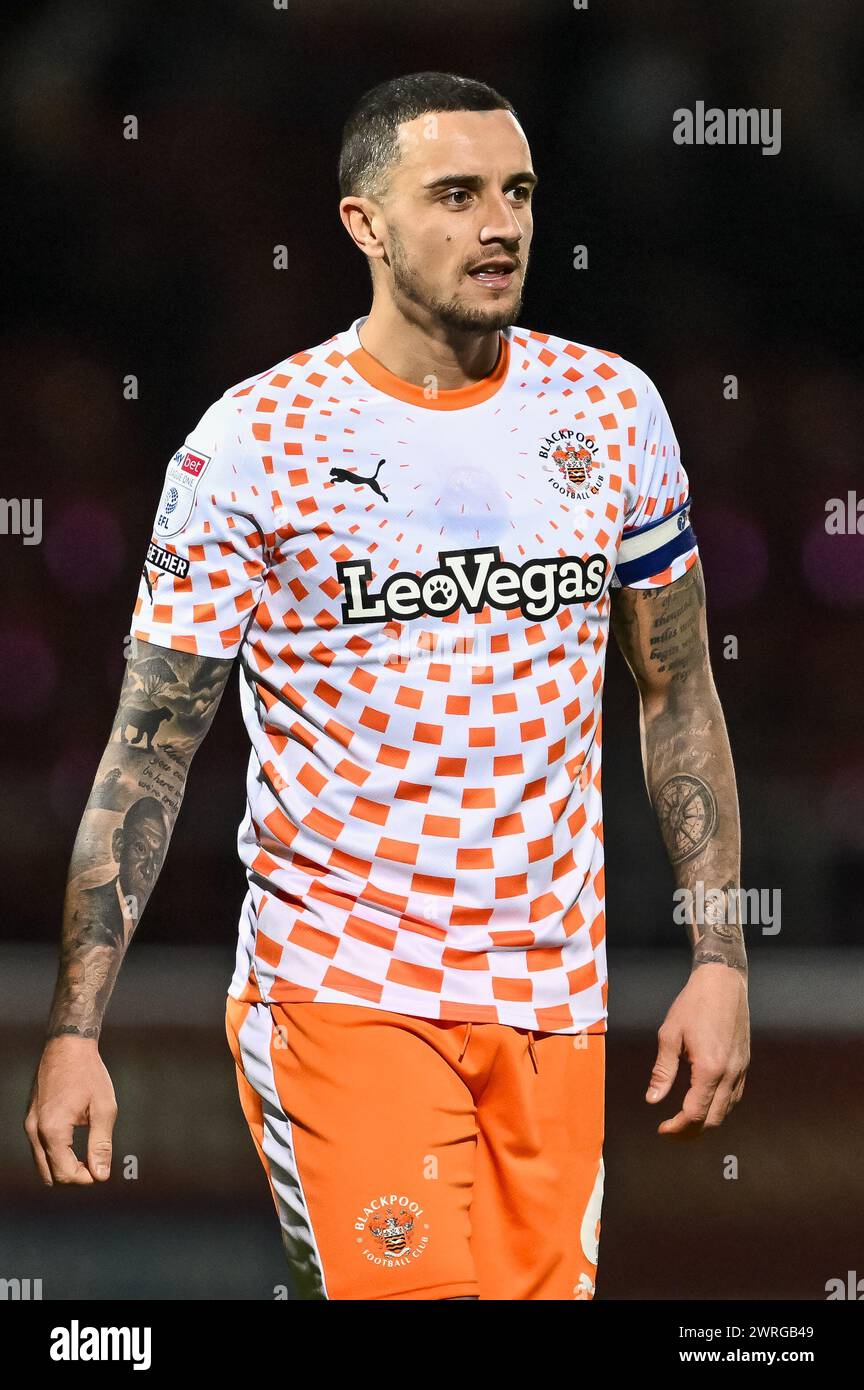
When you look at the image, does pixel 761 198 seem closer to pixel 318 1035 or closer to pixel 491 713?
pixel 491 713

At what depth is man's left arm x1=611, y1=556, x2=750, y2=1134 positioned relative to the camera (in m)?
2.31

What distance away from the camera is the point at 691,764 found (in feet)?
7.76

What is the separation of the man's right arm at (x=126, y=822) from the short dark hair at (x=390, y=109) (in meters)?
0.65

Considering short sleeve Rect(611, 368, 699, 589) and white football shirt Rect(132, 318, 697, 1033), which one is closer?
white football shirt Rect(132, 318, 697, 1033)

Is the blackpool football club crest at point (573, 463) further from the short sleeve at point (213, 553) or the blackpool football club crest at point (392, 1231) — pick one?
the blackpool football club crest at point (392, 1231)

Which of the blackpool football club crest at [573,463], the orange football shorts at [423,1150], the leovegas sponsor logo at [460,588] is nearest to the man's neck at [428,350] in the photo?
the blackpool football club crest at [573,463]

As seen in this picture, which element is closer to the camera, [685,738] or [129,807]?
[129,807]

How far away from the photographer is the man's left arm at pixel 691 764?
2.31m

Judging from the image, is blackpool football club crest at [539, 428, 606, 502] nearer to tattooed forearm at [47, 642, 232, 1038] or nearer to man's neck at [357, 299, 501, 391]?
man's neck at [357, 299, 501, 391]

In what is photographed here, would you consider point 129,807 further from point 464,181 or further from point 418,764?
point 464,181

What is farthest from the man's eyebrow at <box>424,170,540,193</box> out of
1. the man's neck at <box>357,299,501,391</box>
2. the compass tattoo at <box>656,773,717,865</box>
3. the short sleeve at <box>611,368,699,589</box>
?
the compass tattoo at <box>656,773,717,865</box>

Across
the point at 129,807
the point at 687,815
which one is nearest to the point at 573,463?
the point at 687,815

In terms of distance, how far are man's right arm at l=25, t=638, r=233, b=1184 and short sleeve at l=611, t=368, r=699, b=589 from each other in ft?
1.78

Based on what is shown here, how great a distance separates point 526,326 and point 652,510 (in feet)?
3.90
